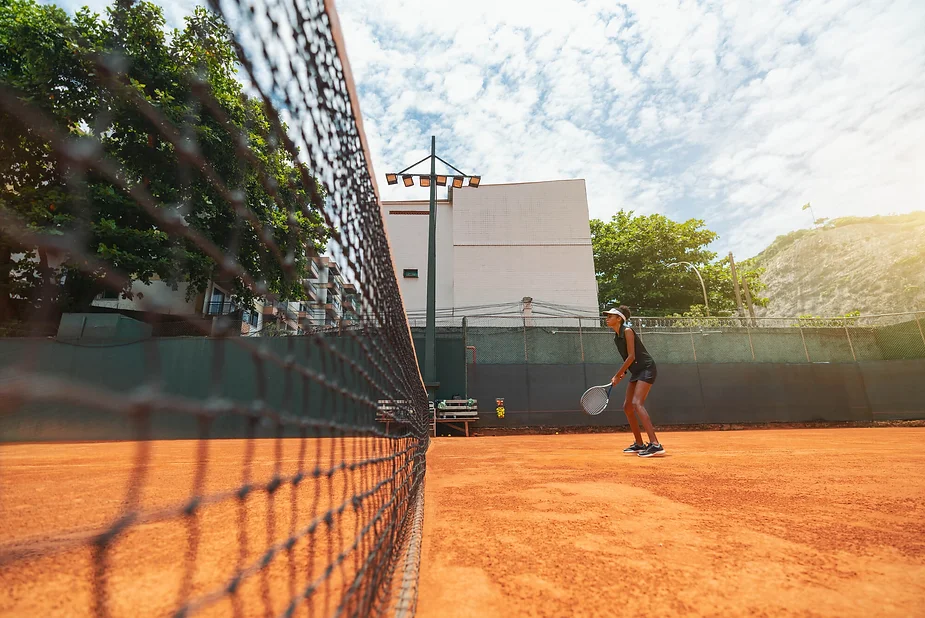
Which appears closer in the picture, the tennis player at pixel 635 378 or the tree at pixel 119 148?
the tennis player at pixel 635 378

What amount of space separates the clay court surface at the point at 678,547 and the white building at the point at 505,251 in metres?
17.5

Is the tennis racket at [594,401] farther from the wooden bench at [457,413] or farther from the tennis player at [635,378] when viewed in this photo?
the wooden bench at [457,413]

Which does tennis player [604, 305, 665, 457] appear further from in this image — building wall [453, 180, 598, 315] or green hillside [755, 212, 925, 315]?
green hillside [755, 212, 925, 315]

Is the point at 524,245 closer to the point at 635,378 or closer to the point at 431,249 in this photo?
the point at 431,249

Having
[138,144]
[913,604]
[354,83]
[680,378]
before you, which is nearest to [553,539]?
[913,604]

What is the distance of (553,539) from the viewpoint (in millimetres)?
1810

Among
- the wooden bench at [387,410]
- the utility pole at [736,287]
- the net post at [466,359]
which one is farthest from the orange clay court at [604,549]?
the utility pole at [736,287]

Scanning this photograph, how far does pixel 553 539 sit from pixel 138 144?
33.1ft

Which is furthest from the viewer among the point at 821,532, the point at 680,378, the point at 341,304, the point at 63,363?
the point at 680,378

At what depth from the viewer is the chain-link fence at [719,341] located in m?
13.5

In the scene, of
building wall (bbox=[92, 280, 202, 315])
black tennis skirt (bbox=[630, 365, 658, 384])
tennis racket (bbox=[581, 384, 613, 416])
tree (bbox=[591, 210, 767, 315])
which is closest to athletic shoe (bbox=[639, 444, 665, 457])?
black tennis skirt (bbox=[630, 365, 658, 384])

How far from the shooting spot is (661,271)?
2414 centimetres

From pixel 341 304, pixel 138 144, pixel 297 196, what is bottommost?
pixel 341 304

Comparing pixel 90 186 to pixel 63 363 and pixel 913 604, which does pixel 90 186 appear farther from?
pixel 913 604
